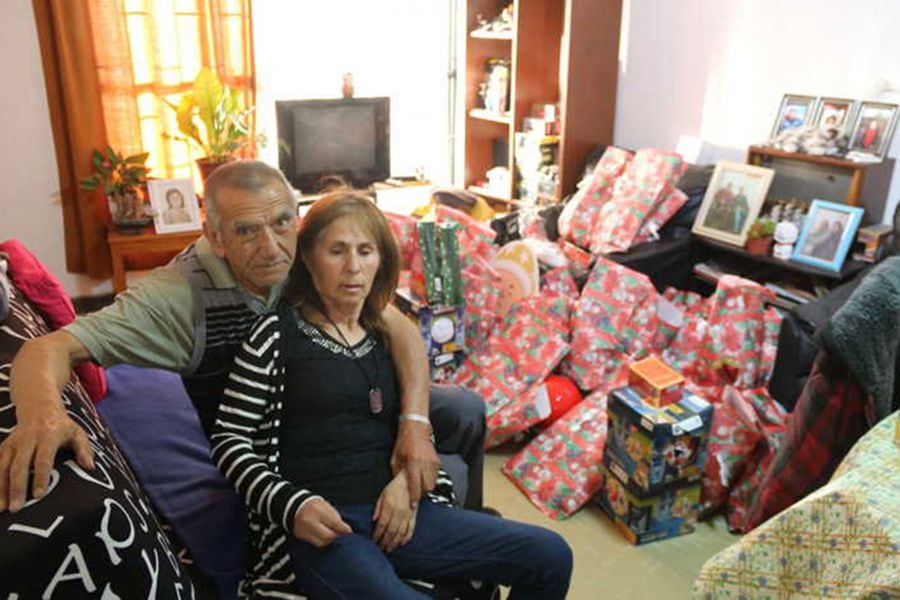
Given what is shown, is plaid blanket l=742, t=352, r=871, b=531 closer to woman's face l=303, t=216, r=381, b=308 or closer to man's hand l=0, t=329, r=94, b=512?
woman's face l=303, t=216, r=381, b=308

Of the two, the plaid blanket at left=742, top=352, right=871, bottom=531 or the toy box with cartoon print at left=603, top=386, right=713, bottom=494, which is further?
the toy box with cartoon print at left=603, top=386, right=713, bottom=494

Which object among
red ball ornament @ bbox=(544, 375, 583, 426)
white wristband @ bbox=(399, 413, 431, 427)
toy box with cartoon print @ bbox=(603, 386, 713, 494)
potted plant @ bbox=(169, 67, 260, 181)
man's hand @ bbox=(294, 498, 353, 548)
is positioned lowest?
red ball ornament @ bbox=(544, 375, 583, 426)

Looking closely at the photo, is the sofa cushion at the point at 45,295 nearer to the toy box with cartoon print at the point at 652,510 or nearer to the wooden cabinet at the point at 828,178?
the toy box with cartoon print at the point at 652,510

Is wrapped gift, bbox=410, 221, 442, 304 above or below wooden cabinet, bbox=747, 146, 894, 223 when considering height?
below

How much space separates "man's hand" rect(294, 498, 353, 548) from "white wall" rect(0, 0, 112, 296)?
3.09 m

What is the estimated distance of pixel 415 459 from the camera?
1445 mm

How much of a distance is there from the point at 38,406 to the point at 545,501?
164cm

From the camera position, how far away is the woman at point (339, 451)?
129cm

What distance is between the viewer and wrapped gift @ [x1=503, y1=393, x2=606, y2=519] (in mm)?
2305

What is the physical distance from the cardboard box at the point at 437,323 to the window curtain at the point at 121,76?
1.81 meters

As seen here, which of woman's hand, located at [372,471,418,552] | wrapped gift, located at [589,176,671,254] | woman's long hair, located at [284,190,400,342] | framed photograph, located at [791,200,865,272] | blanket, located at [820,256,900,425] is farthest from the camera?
wrapped gift, located at [589,176,671,254]

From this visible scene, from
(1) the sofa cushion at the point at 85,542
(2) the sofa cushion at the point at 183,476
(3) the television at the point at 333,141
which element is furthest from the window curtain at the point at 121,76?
(1) the sofa cushion at the point at 85,542

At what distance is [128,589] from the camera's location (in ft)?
3.06

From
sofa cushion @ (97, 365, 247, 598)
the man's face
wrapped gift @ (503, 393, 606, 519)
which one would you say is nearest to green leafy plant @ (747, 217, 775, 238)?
wrapped gift @ (503, 393, 606, 519)
